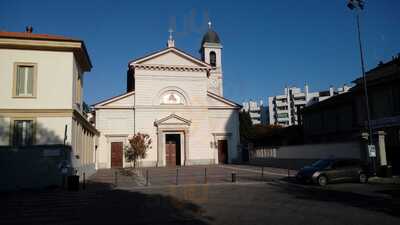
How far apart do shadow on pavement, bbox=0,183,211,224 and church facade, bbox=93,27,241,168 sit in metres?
22.4

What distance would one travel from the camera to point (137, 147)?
37.1 meters

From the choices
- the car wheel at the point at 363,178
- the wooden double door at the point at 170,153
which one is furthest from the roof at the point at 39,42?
the wooden double door at the point at 170,153

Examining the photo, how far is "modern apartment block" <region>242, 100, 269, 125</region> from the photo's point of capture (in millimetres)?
124938

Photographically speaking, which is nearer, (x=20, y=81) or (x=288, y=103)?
(x=20, y=81)

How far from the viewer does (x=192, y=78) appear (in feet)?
137

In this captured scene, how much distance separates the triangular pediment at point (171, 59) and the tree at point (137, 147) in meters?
8.37

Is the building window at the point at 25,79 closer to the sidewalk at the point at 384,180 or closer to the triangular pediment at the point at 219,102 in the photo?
the sidewalk at the point at 384,180

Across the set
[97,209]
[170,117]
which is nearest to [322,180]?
[97,209]

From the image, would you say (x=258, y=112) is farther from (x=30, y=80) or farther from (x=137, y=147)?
(x=30, y=80)

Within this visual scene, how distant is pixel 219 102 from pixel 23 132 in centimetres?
2569

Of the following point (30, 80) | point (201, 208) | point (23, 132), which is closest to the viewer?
point (201, 208)

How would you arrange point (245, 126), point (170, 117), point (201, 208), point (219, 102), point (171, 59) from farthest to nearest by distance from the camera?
point (245, 126) < point (219, 102) < point (171, 59) < point (170, 117) < point (201, 208)

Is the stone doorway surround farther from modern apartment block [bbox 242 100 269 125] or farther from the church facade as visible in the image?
modern apartment block [bbox 242 100 269 125]

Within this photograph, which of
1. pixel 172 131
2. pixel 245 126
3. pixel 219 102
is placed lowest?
pixel 172 131
